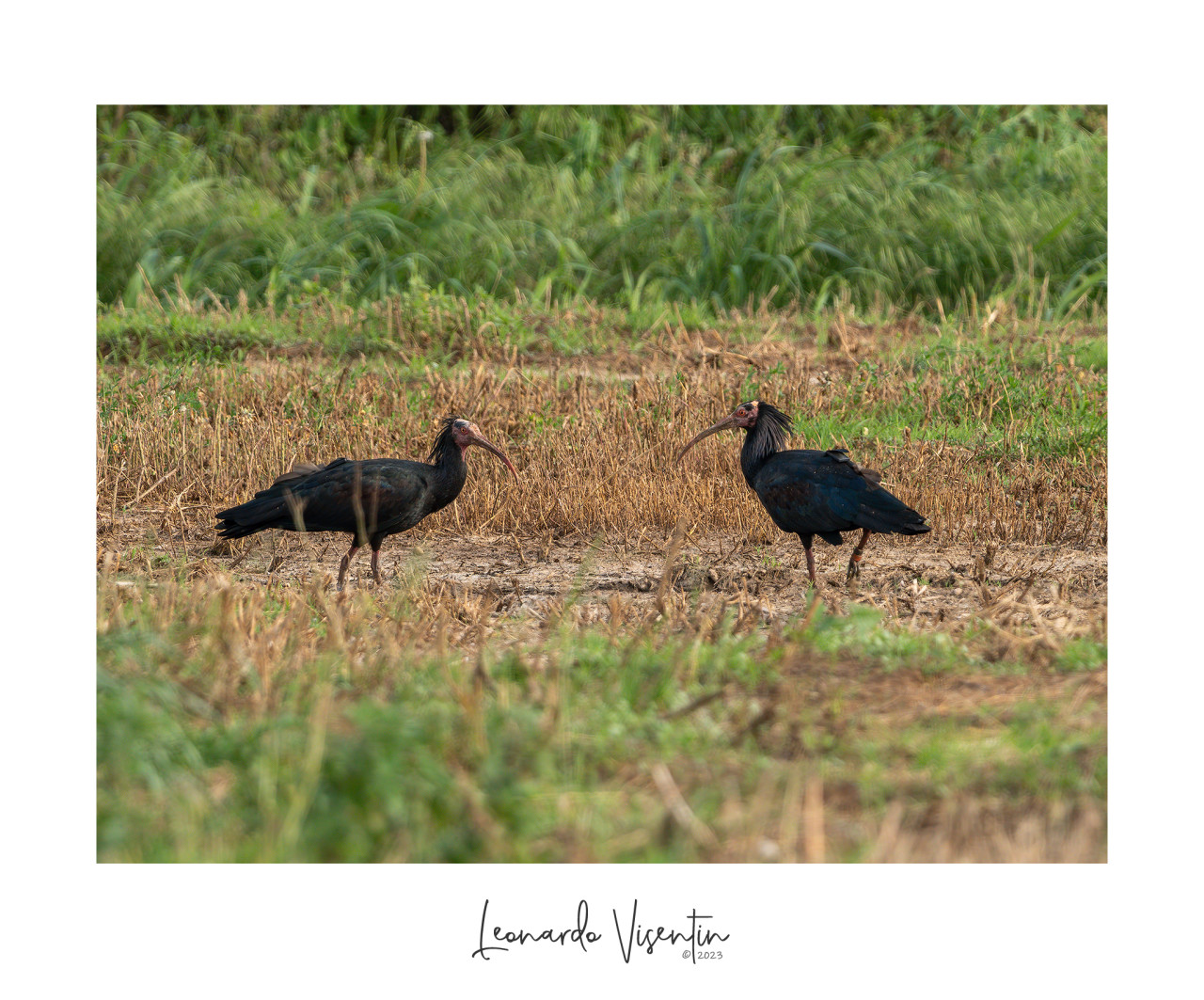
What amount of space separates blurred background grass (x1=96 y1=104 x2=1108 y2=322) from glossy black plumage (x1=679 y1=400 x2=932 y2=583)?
6126 mm

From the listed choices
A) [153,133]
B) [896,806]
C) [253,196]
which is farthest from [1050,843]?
[153,133]

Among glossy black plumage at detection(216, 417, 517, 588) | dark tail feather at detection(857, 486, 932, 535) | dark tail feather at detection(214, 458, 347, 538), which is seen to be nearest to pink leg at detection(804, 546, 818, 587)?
dark tail feather at detection(857, 486, 932, 535)

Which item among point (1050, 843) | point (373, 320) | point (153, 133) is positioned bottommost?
point (1050, 843)

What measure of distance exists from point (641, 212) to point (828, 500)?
866 centimetres

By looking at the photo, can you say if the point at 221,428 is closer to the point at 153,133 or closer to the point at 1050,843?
the point at 1050,843

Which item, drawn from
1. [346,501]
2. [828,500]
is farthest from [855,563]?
[346,501]

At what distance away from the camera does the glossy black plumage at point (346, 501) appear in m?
7.27

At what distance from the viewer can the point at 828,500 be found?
7.16 meters

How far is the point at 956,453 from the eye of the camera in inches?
363

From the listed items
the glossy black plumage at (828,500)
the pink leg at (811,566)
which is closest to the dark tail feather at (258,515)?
the glossy black plumage at (828,500)

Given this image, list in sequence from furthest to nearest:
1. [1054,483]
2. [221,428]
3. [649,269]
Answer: [649,269] → [221,428] → [1054,483]

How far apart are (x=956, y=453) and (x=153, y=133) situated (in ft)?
40.4

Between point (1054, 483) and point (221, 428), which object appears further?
point (221, 428)

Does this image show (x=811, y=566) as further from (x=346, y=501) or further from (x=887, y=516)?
(x=346, y=501)
